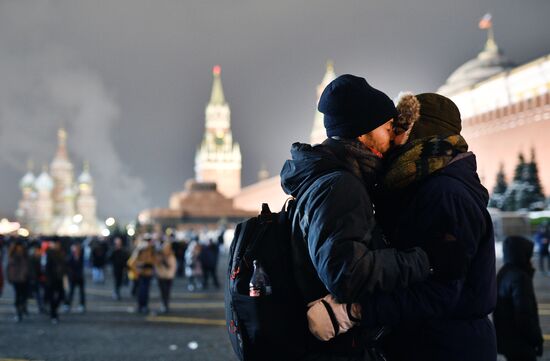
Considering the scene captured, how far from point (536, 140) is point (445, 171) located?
32.0 meters

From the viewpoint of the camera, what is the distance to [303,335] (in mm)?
1872

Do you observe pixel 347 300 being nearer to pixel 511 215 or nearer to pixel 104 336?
pixel 104 336

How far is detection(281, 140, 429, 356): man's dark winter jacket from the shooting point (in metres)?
1.78

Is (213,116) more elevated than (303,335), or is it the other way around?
(213,116)

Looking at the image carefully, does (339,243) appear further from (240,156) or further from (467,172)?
(240,156)

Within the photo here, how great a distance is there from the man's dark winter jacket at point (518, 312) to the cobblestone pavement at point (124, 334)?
208 cm

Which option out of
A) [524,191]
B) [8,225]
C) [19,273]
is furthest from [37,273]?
[8,225]

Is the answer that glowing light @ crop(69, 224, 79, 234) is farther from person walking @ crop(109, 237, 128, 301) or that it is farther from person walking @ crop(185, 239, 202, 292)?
person walking @ crop(109, 237, 128, 301)

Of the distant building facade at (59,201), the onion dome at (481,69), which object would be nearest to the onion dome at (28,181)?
the distant building facade at (59,201)

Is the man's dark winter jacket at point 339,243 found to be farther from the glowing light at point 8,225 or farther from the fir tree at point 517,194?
the glowing light at point 8,225

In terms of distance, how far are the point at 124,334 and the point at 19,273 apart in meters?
2.79

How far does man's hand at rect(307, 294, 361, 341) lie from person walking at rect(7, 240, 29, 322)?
25.6ft

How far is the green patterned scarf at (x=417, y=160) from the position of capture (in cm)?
198

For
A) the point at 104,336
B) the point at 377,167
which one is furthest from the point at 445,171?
the point at 104,336
